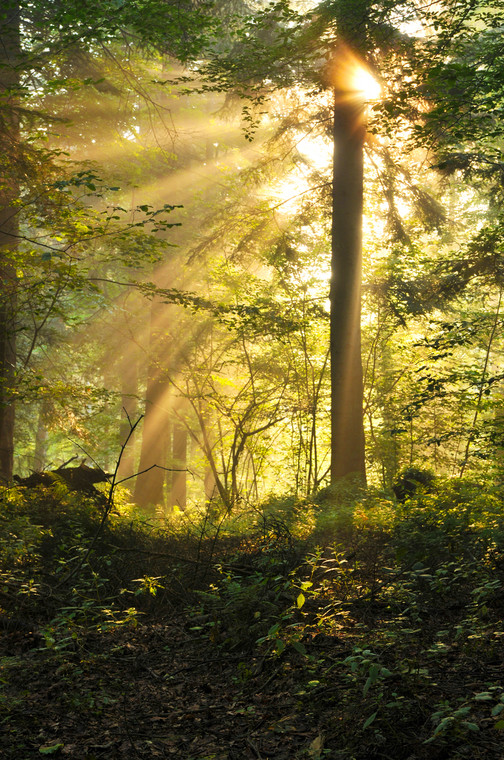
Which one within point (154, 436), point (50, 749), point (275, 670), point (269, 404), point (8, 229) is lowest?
point (50, 749)

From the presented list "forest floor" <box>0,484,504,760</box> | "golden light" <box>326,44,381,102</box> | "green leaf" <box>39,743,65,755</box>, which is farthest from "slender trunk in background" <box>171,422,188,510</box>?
"green leaf" <box>39,743,65,755</box>

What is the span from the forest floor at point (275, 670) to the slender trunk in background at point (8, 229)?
4.46 m

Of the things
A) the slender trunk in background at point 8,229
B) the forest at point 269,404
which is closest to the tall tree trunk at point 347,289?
the forest at point 269,404

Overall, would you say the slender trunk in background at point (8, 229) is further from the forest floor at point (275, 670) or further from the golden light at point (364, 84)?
the golden light at point (364, 84)

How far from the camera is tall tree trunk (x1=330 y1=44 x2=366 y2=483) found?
10.8 m

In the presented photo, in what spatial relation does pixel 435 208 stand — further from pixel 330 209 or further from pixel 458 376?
pixel 458 376

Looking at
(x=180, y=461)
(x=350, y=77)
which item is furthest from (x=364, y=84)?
(x=180, y=461)

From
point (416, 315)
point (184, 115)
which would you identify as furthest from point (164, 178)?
point (416, 315)

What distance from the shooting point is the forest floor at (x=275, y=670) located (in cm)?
304

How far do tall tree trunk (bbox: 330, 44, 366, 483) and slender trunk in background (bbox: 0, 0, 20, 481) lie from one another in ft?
18.8

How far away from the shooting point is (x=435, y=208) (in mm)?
12188

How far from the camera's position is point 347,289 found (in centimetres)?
1104

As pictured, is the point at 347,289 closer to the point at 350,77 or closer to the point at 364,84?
the point at 364,84

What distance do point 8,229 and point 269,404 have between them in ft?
24.0
